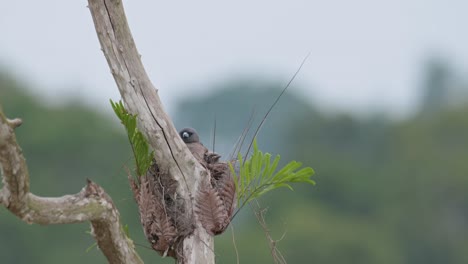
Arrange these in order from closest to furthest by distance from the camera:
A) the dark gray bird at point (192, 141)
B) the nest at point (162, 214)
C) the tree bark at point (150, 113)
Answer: the tree bark at point (150, 113) < the nest at point (162, 214) < the dark gray bird at point (192, 141)

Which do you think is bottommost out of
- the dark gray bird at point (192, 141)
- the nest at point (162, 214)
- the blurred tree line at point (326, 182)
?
the blurred tree line at point (326, 182)

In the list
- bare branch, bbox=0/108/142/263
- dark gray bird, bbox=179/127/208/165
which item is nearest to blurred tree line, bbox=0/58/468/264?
dark gray bird, bbox=179/127/208/165

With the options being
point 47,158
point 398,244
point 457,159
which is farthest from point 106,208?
point 457,159

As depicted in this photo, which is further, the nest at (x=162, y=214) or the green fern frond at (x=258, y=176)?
the green fern frond at (x=258, y=176)

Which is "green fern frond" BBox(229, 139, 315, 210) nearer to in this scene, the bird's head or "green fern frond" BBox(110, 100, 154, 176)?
the bird's head

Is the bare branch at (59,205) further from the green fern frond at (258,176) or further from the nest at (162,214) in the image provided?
the green fern frond at (258,176)

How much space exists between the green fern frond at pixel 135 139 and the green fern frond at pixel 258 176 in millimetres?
552

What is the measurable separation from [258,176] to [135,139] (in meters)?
0.86

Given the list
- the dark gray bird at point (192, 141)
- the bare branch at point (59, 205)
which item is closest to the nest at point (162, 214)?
the dark gray bird at point (192, 141)

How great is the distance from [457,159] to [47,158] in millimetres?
25920

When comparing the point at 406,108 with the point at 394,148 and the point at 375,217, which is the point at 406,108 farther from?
the point at 375,217

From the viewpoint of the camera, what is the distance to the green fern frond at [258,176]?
8.53 metres

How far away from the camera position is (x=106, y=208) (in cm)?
737

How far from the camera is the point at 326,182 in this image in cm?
7862
